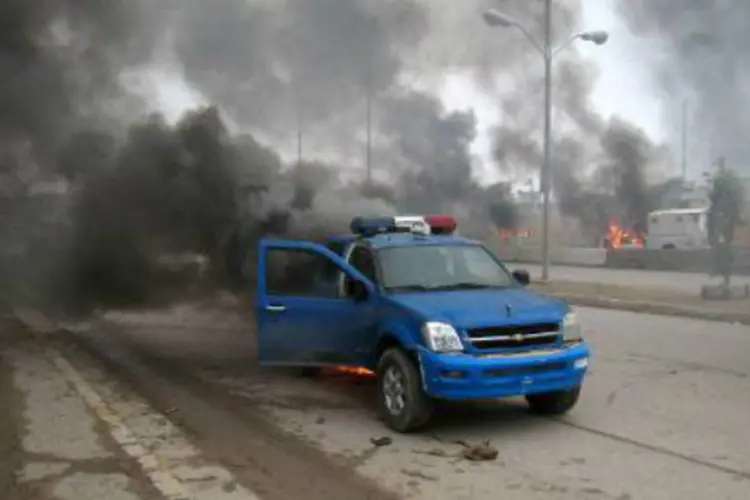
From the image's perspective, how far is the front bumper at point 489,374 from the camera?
227 inches

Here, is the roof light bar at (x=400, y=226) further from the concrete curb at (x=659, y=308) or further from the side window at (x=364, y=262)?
the concrete curb at (x=659, y=308)

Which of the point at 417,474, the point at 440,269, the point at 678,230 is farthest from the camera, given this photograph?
the point at 678,230

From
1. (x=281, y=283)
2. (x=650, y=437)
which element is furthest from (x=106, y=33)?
(x=650, y=437)

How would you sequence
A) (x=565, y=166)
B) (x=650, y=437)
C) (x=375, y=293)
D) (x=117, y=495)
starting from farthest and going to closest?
(x=565, y=166)
(x=375, y=293)
(x=650, y=437)
(x=117, y=495)

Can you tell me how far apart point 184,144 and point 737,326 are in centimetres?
830

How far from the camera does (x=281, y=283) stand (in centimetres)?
832

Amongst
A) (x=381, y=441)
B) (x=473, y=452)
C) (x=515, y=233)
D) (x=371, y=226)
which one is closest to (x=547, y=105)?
(x=371, y=226)

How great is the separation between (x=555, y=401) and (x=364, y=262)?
1.91m

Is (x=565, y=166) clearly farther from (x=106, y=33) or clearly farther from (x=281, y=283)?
(x=281, y=283)

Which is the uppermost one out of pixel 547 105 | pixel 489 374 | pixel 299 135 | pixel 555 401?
pixel 547 105

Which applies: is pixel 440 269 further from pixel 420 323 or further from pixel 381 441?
pixel 381 441

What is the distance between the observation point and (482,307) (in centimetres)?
607

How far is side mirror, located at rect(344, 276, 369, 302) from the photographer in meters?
6.70

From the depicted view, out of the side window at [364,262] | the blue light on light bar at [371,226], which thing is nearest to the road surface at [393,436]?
the side window at [364,262]
